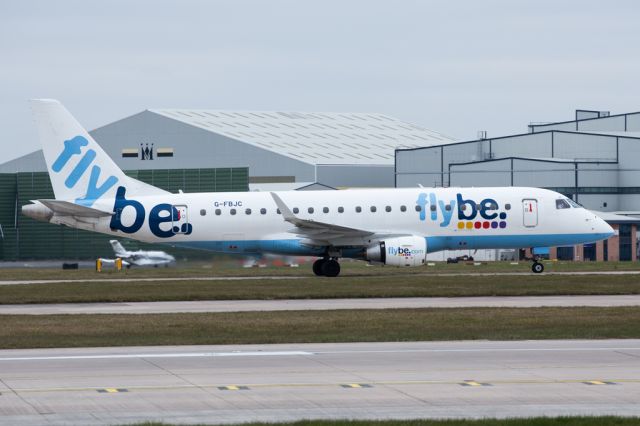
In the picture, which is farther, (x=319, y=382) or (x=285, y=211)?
(x=285, y=211)

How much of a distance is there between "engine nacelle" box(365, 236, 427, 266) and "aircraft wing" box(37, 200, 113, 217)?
12338mm

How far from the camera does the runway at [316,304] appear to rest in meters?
34.4

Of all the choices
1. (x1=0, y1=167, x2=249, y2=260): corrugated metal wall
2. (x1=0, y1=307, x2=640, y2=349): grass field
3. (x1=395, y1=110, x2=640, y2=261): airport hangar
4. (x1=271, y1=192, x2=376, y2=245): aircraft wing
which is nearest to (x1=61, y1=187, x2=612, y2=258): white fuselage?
(x1=271, y1=192, x2=376, y2=245): aircraft wing

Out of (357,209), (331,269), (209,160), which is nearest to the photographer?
(331,269)

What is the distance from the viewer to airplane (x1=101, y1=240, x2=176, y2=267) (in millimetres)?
64750

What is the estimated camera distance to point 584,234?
52094 mm

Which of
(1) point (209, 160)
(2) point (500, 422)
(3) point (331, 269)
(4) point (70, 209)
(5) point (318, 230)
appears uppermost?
(1) point (209, 160)

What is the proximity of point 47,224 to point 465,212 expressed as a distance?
43.9 m

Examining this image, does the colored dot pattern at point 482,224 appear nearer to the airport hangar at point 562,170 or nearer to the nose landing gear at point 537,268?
the nose landing gear at point 537,268

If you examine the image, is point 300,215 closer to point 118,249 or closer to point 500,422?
point 118,249

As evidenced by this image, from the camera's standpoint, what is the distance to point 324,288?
42219 millimetres

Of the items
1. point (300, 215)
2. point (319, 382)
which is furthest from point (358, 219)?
point (319, 382)

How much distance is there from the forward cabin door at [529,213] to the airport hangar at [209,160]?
113 feet

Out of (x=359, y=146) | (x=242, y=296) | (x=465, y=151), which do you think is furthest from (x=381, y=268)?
(x=359, y=146)
